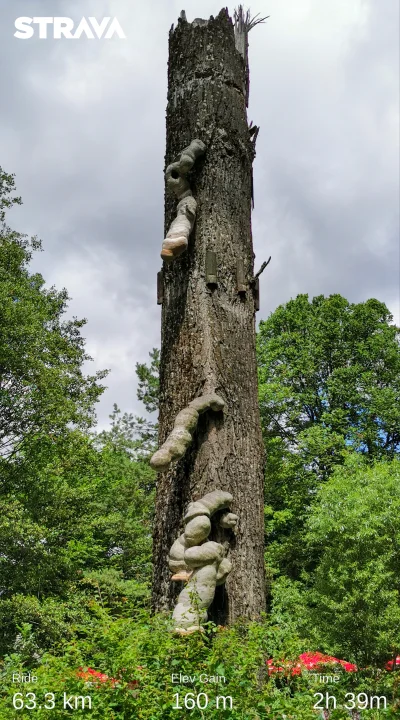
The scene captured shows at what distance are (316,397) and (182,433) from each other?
20706 millimetres

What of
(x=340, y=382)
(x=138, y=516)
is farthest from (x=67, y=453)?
(x=340, y=382)

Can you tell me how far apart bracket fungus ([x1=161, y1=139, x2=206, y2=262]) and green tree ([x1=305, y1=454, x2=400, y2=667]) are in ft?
39.1

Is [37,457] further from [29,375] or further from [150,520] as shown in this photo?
[150,520]

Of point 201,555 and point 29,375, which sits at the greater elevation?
point 29,375

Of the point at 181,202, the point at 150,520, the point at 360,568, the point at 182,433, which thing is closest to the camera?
the point at 182,433

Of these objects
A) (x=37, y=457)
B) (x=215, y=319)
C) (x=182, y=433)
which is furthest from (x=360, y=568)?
(x=182, y=433)

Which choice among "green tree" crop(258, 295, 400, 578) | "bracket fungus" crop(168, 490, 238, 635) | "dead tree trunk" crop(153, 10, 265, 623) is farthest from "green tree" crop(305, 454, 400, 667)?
"bracket fungus" crop(168, 490, 238, 635)

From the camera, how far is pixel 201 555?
3621 mm

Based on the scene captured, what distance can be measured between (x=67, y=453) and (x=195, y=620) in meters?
13.8

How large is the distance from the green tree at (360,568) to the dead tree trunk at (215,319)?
11198mm

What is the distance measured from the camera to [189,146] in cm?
481

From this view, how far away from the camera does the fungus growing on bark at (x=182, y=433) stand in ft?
12.7

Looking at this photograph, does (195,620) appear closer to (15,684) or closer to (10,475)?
(15,684)

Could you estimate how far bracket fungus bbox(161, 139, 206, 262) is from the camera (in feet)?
14.4
